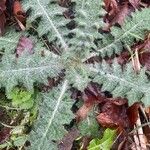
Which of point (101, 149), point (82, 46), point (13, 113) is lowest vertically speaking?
point (101, 149)

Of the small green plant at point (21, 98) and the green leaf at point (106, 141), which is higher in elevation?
the small green plant at point (21, 98)

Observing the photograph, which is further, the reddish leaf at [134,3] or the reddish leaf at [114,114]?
the reddish leaf at [134,3]

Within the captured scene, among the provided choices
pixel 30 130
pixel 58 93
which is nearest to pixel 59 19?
pixel 58 93

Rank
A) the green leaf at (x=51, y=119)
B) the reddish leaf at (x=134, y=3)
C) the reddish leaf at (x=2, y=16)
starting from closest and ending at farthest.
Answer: the green leaf at (x=51, y=119) → the reddish leaf at (x=2, y=16) → the reddish leaf at (x=134, y=3)

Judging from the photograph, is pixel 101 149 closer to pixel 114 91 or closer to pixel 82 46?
pixel 114 91

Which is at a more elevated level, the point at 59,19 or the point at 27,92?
the point at 59,19

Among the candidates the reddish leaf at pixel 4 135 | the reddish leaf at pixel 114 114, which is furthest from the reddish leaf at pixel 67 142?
the reddish leaf at pixel 4 135

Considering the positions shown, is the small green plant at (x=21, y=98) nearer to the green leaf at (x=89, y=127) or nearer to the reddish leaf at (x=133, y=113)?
the green leaf at (x=89, y=127)
